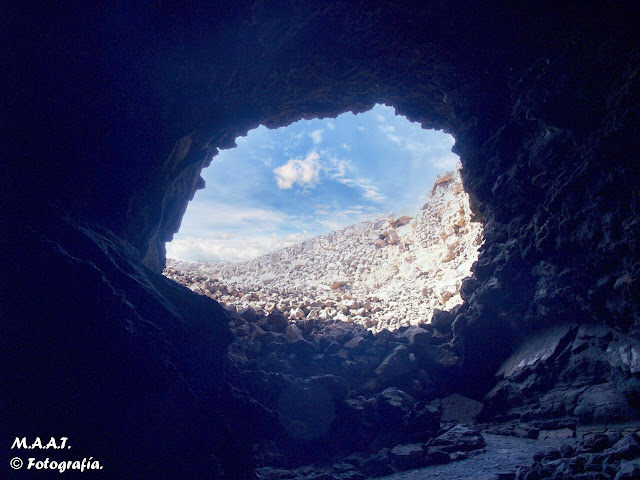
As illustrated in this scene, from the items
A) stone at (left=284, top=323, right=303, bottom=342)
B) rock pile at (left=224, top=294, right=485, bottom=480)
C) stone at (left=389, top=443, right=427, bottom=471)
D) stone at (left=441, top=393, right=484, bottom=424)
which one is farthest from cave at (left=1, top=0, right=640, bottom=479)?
stone at (left=284, top=323, right=303, bottom=342)

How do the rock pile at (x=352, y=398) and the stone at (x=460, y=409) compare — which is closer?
the rock pile at (x=352, y=398)

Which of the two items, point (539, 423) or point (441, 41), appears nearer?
point (539, 423)

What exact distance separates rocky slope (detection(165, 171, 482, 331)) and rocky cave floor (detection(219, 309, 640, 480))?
3331mm

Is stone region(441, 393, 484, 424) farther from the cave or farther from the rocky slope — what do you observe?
the rocky slope

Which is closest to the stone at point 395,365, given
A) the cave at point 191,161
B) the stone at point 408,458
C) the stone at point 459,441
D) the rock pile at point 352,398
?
the rock pile at point 352,398

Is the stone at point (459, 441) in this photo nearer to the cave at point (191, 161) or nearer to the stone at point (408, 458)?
the stone at point (408, 458)

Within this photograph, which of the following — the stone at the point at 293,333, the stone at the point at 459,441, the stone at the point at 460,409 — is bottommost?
the stone at the point at 459,441

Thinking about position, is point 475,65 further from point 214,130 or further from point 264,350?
point 264,350

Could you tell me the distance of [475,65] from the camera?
23.5ft

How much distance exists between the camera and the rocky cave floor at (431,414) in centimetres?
429

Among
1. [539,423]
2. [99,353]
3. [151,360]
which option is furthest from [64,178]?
[539,423]

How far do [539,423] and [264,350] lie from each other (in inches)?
252

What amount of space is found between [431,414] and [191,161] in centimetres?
869

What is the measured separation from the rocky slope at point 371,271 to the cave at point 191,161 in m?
5.62
